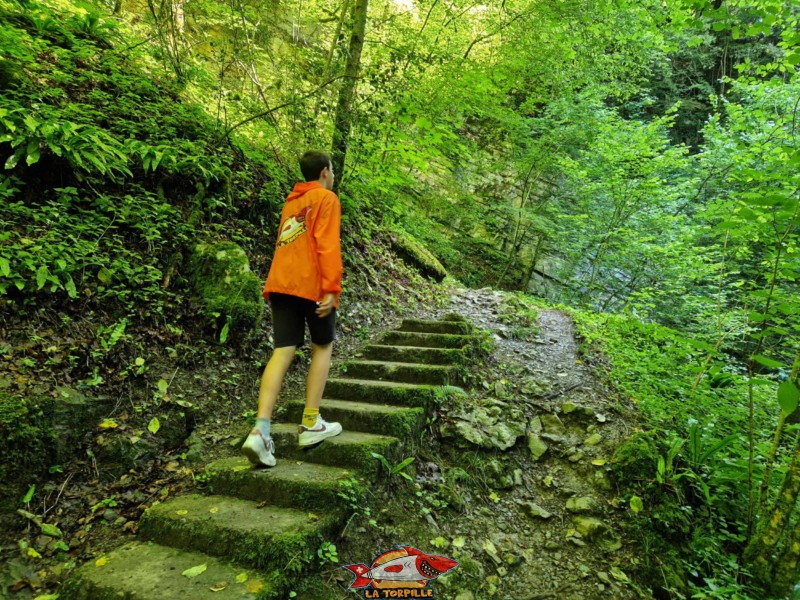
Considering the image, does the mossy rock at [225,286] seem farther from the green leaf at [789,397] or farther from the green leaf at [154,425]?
the green leaf at [789,397]

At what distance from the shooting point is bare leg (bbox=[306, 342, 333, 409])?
3016 mm

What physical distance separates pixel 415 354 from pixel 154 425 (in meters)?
2.82

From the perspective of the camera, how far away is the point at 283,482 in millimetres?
2697

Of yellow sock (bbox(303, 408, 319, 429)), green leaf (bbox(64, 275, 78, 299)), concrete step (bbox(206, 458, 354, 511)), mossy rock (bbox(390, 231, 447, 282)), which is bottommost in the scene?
concrete step (bbox(206, 458, 354, 511))

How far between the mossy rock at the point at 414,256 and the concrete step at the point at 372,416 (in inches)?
220

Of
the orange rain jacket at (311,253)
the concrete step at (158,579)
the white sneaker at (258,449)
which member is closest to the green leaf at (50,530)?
the concrete step at (158,579)

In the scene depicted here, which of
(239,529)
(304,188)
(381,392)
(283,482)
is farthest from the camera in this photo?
(381,392)

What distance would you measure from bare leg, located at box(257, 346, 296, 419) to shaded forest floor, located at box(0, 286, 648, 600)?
846 mm

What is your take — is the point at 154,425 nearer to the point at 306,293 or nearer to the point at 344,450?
the point at 344,450

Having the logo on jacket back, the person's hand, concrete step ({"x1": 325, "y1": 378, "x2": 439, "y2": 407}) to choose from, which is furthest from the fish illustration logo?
the logo on jacket back

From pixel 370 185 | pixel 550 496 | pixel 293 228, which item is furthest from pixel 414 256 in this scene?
pixel 550 496

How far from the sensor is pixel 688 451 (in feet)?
11.6

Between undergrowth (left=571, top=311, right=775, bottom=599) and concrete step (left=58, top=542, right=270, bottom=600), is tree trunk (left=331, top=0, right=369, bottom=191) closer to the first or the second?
undergrowth (left=571, top=311, right=775, bottom=599)

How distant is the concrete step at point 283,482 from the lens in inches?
101
